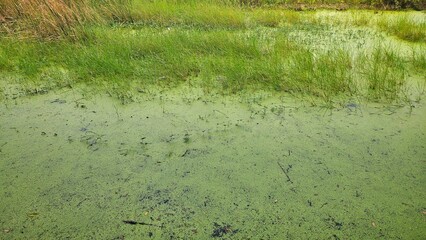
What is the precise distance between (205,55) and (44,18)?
1880 mm

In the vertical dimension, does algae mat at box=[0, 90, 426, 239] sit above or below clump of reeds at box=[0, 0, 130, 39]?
below

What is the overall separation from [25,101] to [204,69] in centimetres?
149

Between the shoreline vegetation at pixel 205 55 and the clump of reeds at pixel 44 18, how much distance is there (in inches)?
0.5

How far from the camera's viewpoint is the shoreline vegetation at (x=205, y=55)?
2480mm

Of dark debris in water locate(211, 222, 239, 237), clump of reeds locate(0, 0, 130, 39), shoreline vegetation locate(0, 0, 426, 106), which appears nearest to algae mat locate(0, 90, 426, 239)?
dark debris in water locate(211, 222, 239, 237)

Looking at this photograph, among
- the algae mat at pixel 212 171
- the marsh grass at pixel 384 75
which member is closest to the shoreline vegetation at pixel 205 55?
the marsh grass at pixel 384 75

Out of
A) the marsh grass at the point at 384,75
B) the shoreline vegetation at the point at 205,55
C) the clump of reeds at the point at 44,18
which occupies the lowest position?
the marsh grass at the point at 384,75

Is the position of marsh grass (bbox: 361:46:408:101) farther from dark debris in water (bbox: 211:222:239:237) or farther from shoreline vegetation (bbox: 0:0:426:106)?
dark debris in water (bbox: 211:222:239:237)

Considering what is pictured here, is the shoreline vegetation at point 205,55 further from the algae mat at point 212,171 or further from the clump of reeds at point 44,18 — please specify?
the algae mat at point 212,171

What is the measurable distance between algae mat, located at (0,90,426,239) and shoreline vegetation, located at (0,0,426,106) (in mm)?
319

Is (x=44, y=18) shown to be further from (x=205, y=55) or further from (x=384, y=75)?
(x=384, y=75)

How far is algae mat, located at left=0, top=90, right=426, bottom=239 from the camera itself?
128cm

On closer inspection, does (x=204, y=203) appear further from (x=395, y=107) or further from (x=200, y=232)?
(x=395, y=107)

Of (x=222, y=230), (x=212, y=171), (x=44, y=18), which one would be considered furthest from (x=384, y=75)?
(x=44, y=18)
